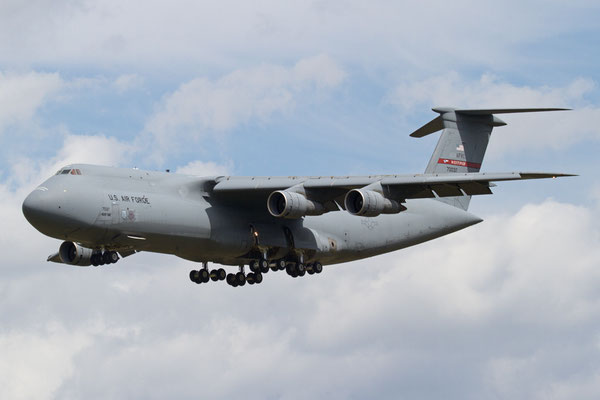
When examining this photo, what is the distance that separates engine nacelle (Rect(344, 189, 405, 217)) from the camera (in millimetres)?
23734

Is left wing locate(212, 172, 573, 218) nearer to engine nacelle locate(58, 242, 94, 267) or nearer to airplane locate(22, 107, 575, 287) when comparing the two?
airplane locate(22, 107, 575, 287)

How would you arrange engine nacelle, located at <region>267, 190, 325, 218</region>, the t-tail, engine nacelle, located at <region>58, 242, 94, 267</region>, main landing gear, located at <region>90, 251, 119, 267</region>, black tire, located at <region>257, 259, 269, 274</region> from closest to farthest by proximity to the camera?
engine nacelle, located at <region>267, 190, 325, 218</region>
main landing gear, located at <region>90, 251, 119, 267</region>
black tire, located at <region>257, 259, 269, 274</region>
engine nacelle, located at <region>58, 242, 94, 267</region>
the t-tail

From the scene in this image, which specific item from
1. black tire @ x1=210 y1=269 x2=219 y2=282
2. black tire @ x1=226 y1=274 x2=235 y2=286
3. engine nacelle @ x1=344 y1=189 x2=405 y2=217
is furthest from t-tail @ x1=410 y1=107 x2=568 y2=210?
black tire @ x1=210 y1=269 x2=219 y2=282

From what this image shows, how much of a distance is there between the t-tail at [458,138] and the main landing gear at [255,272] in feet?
15.9

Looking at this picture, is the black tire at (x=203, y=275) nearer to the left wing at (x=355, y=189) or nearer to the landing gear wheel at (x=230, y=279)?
the landing gear wheel at (x=230, y=279)

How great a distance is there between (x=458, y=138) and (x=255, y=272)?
7.01m

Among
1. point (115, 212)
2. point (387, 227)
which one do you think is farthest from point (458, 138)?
point (115, 212)

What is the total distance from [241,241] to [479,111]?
24.4 feet

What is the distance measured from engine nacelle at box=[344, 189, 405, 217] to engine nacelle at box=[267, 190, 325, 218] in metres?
0.86

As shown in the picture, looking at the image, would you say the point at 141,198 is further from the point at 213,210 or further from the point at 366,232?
the point at 366,232

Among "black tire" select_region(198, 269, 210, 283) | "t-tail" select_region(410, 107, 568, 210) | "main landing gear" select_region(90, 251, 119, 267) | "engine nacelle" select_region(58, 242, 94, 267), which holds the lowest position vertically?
"black tire" select_region(198, 269, 210, 283)

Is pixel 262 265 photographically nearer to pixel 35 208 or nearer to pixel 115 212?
pixel 115 212

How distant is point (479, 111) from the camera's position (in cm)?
2884

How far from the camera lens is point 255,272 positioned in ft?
86.0
